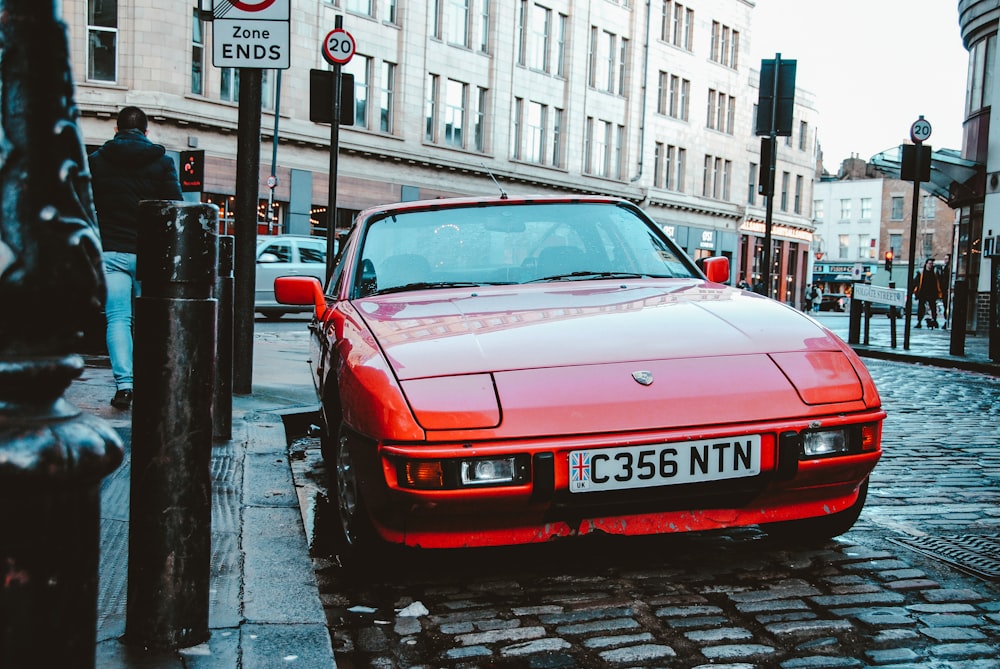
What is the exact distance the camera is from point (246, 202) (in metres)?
7.13

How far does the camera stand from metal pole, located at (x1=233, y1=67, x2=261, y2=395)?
7.09 metres

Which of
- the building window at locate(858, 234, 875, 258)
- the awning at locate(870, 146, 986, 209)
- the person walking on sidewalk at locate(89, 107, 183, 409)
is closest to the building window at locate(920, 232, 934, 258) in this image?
the building window at locate(858, 234, 875, 258)

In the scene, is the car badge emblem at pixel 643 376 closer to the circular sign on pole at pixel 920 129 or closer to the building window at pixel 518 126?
the circular sign on pole at pixel 920 129

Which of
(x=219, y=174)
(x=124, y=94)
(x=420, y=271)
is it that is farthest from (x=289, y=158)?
(x=420, y=271)

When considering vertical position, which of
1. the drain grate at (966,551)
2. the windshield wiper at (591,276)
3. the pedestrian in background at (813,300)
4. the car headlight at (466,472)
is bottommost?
the pedestrian in background at (813,300)

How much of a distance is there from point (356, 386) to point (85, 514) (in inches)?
81.3

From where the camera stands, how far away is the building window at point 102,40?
28.0 meters

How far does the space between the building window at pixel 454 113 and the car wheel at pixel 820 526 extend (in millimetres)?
34968

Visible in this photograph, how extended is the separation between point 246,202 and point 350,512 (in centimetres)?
400

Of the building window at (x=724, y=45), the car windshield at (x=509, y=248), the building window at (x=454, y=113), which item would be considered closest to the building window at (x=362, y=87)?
the building window at (x=454, y=113)

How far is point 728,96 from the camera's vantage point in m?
55.4

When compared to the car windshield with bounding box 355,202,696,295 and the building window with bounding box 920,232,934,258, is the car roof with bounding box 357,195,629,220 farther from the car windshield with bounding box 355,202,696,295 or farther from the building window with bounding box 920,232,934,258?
the building window with bounding box 920,232,934,258

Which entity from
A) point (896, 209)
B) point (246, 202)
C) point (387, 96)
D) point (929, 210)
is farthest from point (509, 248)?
point (896, 209)

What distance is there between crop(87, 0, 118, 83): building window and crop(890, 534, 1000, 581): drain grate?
91.5ft
